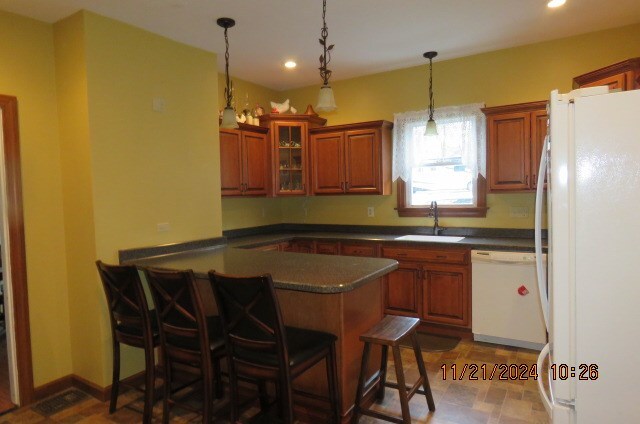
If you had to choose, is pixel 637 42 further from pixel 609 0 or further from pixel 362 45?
pixel 362 45

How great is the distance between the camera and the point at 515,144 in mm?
3695

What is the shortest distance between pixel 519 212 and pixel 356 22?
2.33m

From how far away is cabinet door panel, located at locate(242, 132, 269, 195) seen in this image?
14.3ft

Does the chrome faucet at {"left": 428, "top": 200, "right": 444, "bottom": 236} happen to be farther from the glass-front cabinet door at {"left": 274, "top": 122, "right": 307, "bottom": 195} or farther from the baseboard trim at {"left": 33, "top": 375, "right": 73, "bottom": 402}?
the baseboard trim at {"left": 33, "top": 375, "right": 73, "bottom": 402}

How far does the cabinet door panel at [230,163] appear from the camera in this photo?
4.09 m

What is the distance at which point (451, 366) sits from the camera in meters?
3.21

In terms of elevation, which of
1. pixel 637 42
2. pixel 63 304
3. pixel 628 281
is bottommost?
pixel 63 304

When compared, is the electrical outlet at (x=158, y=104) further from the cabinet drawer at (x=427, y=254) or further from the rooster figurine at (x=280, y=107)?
the cabinet drawer at (x=427, y=254)

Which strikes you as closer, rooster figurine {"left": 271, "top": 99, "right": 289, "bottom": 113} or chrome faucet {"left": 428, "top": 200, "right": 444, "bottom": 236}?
chrome faucet {"left": 428, "top": 200, "right": 444, "bottom": 236}

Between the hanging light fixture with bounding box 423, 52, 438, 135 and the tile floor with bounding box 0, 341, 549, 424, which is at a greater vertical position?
the hanging light fixture with bounding box 423, 52, 438, 135

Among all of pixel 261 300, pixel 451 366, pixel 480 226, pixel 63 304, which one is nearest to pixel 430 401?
pixel 451 366

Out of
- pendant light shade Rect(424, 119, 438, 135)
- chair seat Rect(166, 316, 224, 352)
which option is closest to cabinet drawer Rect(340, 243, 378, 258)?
pendant light shade Rect(424, 119, 438, 135)

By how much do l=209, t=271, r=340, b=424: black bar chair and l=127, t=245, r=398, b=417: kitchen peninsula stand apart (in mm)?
201

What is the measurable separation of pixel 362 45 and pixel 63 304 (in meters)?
3.20
